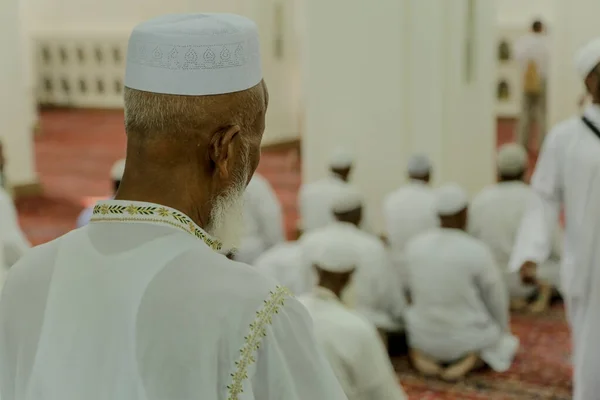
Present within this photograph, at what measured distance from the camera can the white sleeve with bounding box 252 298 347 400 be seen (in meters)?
1.42

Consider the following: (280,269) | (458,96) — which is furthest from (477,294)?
(458,96)

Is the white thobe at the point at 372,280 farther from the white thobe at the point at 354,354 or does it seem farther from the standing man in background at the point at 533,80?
the standing man in background at the point at 533,80

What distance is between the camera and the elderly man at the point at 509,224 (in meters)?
6.36

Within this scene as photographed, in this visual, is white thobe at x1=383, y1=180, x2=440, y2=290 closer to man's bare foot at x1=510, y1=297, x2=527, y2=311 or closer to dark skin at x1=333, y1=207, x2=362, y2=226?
man's bare foot at x1=510, y1=297, x2=527, y2=311

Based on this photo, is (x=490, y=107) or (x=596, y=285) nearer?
(x=596, y=285)

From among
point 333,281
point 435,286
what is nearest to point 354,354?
point 333,281

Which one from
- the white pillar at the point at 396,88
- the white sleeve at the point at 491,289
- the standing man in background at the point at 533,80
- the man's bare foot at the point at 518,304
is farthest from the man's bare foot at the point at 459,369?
the standing man in background at the point at 533,80

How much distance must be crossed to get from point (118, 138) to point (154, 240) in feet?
40.2

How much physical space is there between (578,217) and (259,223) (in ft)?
9.44

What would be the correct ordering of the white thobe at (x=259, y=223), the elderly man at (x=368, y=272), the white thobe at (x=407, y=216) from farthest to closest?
the white thobe at (x=259, y=223) → the white thobe at (x=407, y=216) → the elderly man at (x=368, y=272)

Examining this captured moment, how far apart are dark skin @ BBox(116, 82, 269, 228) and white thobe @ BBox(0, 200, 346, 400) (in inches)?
0.9

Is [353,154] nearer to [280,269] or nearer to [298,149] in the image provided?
[280,269]

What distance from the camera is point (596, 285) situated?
4.06m

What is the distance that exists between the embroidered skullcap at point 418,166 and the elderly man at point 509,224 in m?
0.37
